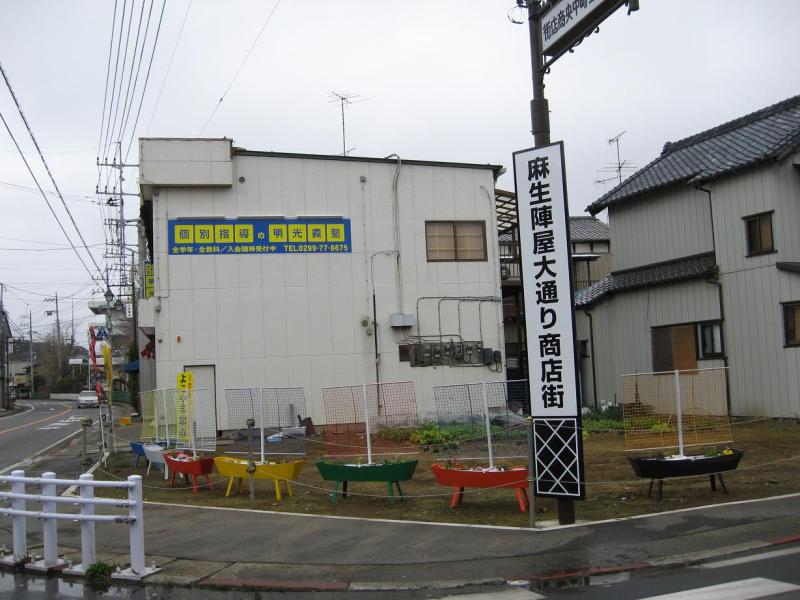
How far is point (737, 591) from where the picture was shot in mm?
6133

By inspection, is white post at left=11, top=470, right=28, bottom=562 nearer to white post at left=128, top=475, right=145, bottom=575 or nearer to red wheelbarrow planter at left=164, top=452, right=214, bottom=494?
white post at left=128, top=475, right=145, bottom=575

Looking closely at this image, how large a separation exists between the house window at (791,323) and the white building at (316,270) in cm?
836

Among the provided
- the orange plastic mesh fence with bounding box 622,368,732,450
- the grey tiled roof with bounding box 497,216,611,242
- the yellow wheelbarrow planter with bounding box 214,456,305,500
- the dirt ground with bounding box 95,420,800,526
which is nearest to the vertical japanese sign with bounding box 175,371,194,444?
the dirt ground with bounding box 95,420,800,526

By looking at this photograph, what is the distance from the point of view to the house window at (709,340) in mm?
19803

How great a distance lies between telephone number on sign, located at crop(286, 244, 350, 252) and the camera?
2175cm

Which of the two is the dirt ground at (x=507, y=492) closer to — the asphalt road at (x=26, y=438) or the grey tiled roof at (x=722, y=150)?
the asphalt road at (x=26, y=438)

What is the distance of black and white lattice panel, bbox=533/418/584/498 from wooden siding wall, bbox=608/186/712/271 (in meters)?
13.8

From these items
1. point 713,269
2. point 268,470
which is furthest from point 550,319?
point 713,269

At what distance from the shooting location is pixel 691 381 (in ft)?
41.4

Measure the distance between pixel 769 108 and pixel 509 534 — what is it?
60.2ft

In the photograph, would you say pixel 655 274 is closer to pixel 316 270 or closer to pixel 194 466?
pixel 316 270

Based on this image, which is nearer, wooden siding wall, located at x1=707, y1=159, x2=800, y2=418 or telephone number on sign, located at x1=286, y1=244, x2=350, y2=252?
wooden siding wall, located at x1=707, y1=159, x2=800, y2=418

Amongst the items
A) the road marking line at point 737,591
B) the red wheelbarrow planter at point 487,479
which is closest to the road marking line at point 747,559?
the road marking line at point 737,591

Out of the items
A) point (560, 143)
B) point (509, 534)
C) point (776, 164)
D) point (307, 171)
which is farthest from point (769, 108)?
point (509, 534)
